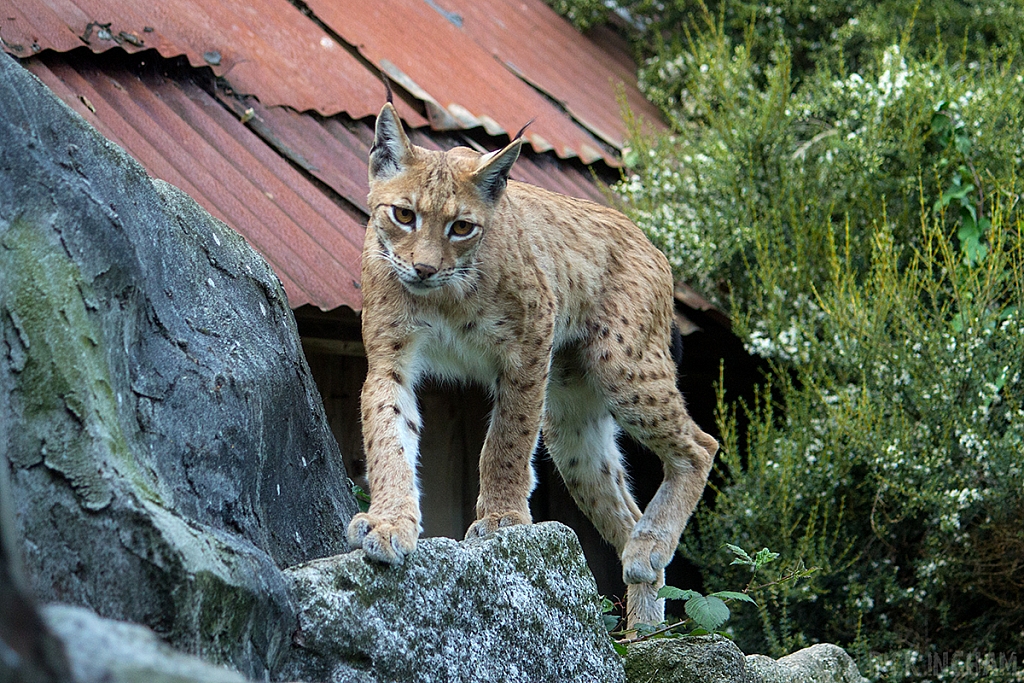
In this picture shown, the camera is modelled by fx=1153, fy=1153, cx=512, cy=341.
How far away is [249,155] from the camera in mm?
5984

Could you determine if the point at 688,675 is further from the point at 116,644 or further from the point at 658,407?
the point at 116,644

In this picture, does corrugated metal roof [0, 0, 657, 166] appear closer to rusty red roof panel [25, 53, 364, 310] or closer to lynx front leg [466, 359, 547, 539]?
rusty red roof panel [25, 53, 364, 310]

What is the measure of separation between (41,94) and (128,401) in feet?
2.59

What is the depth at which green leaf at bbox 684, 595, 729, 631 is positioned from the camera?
12.5 feet

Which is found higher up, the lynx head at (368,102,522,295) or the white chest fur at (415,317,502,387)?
the lynx head at (368,102,522,295)

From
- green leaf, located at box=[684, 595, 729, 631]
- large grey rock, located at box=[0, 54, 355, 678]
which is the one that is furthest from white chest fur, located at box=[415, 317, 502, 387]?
green leaf, located at box=[684, 595, 729, 631]

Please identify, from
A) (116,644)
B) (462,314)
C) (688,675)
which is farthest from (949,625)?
(116,644)

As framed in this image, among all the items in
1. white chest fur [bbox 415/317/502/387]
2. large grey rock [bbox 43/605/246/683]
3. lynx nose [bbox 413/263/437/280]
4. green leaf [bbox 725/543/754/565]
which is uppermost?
large grey rock [bbox 43/605/246/683]

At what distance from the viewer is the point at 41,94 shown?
9.33 ft

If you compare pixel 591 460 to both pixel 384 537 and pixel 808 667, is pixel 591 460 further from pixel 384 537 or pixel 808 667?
pixel 384 537

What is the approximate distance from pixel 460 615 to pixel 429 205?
172 centimetres

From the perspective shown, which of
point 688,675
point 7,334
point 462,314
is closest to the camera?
point 7,334

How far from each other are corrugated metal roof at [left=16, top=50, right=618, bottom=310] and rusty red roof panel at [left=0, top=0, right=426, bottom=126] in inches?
4.0

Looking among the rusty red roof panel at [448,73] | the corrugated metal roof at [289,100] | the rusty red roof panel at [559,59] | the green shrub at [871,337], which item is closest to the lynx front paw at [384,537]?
the corrugated metal roof at [289,100]
